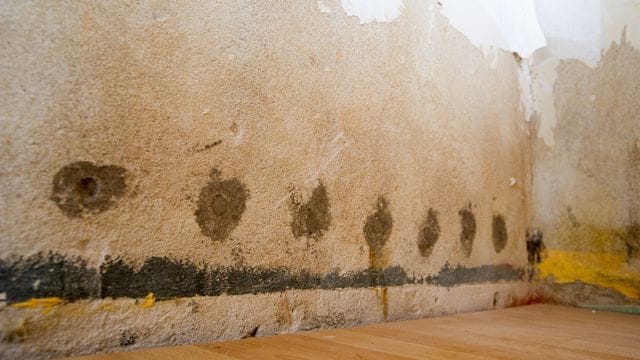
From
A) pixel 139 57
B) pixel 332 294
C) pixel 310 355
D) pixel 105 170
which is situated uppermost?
pixel 139 57

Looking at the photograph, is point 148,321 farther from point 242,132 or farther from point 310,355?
point 242,132

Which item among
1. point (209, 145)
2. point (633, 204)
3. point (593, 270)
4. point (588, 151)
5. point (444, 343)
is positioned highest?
point (588, 151)

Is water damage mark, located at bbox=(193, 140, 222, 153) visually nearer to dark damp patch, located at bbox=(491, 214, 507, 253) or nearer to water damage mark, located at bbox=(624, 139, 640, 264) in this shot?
dark damp patch, located at bbox=(491, 214, 507, 253)

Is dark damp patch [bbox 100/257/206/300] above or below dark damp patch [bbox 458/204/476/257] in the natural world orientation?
below

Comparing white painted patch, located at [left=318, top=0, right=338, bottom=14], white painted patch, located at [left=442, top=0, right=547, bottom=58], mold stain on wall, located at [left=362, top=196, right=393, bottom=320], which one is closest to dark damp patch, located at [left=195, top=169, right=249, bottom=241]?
mold stain on wall, located at [left=362, top=196, right=393, bottom=320]

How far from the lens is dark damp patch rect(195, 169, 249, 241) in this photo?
1.10 m

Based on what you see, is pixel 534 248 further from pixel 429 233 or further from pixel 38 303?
pixel 38 303

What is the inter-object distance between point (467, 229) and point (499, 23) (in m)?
1.07

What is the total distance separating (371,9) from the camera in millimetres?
1581

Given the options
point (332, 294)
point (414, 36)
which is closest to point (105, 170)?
point (332, 294)

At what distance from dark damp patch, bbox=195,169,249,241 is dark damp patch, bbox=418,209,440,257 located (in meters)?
0.78

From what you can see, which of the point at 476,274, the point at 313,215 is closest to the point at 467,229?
the point at 476,274

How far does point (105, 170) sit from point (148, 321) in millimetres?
328

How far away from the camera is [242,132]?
119 cm
